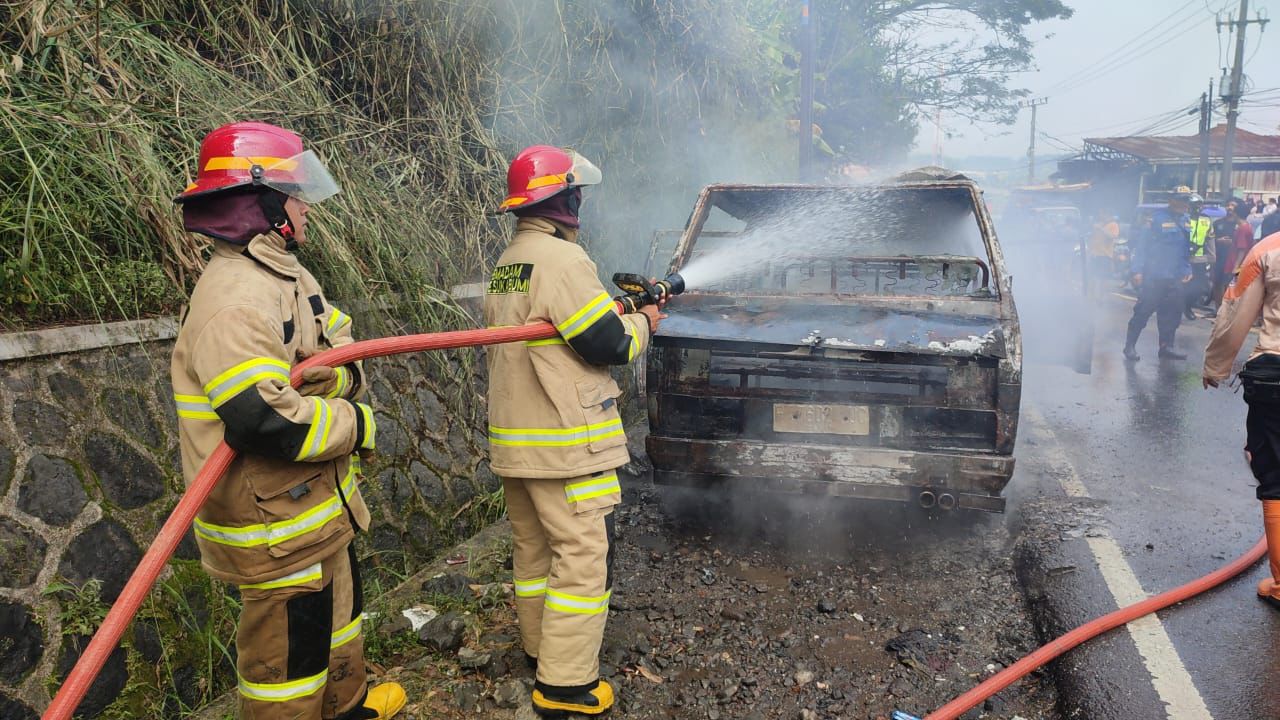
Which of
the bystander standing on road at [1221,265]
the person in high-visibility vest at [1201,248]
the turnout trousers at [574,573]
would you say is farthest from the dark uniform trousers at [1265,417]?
the bystander standing on road at [1221,265]

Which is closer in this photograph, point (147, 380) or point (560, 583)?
point (560, 583)

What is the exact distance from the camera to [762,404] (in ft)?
13.5

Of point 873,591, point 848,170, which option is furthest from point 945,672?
point 848,170

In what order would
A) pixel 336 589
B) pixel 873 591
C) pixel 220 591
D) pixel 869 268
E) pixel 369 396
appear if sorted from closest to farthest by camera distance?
pixel 336 589
pixel 220 591
pixel 873 591
pixel 369 396
pixel 869 268

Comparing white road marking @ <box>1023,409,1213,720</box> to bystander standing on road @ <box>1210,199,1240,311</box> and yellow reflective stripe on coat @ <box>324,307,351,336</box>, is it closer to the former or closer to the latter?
yellow reflective stripe on coat @ <box>324,307,351,336</box>

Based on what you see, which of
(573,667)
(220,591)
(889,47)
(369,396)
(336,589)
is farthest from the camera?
(889,47)

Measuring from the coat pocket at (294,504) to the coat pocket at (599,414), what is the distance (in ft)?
2.83

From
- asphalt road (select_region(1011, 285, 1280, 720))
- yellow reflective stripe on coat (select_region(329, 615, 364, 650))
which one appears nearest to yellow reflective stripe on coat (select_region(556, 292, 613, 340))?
yellow reflective stripe on coat (select_region(329, 615, 364, 650))

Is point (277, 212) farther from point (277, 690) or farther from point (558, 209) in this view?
point (277, 690)

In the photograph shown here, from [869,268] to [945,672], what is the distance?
3.43 metres

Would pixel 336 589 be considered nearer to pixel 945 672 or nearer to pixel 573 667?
pixel 573 667

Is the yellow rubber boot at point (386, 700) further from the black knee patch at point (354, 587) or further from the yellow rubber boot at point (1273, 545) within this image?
the yellow rubber boot at point (1273, 545)

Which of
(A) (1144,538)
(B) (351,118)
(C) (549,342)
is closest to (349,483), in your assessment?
(C) (549,342)

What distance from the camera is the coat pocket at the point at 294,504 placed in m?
2.20
